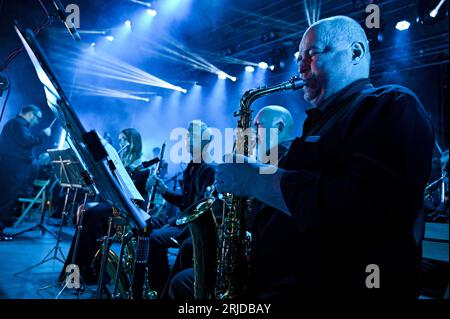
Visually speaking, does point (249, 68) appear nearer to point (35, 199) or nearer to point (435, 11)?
point (435, 11)

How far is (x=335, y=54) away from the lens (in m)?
1.55

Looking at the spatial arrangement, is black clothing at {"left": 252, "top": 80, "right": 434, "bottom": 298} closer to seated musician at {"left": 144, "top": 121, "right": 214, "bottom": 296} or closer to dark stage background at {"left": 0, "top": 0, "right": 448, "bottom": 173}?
seated musician at {"left": 144, "top": 121, "right": 214, "bottom": 296}

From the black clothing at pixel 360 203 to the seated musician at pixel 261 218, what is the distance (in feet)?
0.44

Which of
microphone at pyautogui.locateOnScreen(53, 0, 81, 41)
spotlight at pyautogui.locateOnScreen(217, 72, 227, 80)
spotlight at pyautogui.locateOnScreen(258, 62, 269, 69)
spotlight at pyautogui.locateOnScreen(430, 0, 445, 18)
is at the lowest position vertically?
microphone at pyautogui.locateOnScreen(53, 0, 81, 41)

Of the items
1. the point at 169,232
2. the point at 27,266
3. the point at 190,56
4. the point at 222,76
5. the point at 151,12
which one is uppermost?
the point at 151,12

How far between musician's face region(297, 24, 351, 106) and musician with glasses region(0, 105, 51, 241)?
600cm

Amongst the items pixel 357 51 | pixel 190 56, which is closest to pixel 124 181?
pixel 357 51

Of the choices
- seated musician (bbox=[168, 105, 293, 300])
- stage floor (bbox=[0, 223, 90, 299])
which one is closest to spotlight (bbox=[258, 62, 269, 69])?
seated musician (bbox=[168, 105, 293, 300])

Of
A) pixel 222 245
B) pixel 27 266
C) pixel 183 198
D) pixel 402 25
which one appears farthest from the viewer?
pixel 402 25

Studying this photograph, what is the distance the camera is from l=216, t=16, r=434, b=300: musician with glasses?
1.09m

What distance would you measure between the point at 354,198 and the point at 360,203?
0.09 ft

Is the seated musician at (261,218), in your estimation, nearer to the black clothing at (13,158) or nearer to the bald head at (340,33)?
the bald head at (340,33)

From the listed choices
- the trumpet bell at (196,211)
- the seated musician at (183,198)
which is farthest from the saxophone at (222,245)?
the seated musician at (183,198)
